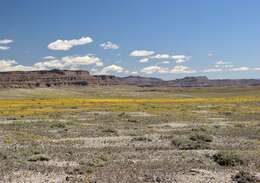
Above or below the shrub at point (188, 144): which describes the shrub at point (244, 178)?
above

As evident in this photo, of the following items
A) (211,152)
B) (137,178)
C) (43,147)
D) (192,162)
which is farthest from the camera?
(43,147)

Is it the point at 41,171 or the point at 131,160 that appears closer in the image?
the point at 41,171

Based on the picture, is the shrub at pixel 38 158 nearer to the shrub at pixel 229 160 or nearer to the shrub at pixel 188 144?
the shrub at pixel 188 144

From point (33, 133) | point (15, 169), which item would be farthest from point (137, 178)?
point (33, 133)

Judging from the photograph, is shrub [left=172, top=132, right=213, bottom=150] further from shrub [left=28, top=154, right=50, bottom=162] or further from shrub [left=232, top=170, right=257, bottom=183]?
shrub [left=232, top=170, right=257, bottom=183]

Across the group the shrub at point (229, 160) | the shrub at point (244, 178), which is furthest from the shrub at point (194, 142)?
the shrub at point (244, 178)

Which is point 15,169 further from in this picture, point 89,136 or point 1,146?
point 89,136

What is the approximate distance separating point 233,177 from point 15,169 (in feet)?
24.2

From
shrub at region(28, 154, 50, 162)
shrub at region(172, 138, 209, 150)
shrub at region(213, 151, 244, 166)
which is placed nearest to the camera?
Answer: shrub at region(213, 151, 244, 166)

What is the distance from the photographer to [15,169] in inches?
575

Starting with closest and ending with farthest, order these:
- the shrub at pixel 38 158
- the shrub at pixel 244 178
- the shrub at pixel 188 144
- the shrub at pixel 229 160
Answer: the shrub at pixel 244 178 < the shrub at pixel 229 160 < the shrub at pixel 38 158 < the shrub at pixel 188 144

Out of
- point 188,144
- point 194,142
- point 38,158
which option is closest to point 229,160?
point 188,144

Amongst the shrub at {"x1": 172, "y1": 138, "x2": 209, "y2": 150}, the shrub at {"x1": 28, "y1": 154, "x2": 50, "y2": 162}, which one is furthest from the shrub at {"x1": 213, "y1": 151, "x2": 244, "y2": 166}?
the shrub at {"x1": 28, "y1": 154, "x2": 50, "y2": 162}

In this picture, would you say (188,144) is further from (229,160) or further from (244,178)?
(244,178)
